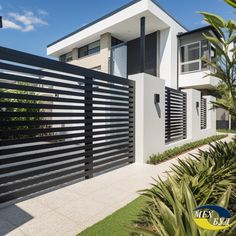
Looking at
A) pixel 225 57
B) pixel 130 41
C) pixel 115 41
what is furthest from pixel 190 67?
pixel 225 57

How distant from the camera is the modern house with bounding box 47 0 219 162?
12.5m

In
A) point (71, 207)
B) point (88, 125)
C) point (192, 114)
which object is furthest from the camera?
point (192, 114)

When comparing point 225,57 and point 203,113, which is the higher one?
point 225,57

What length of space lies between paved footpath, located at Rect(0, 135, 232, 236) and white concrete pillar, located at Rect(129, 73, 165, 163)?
1719 mm

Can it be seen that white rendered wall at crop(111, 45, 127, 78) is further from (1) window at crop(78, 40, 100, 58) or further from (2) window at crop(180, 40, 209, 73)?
(2) window at crop(180, 40, 209, 73)

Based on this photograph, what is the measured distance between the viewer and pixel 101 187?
206 inches

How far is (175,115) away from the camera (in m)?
11.1

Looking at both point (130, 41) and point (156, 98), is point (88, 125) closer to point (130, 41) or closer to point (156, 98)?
point (156, 98)

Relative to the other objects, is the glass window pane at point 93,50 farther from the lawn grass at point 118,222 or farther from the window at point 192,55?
the lawn grass at point 118,222

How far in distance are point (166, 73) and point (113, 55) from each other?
4120 mm

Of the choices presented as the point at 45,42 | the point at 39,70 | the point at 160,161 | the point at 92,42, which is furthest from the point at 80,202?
the point at 45,42

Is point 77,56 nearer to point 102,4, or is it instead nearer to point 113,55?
point 113,55

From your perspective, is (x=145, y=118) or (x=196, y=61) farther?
(x=196, y=61)

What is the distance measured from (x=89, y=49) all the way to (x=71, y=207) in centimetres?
1610
